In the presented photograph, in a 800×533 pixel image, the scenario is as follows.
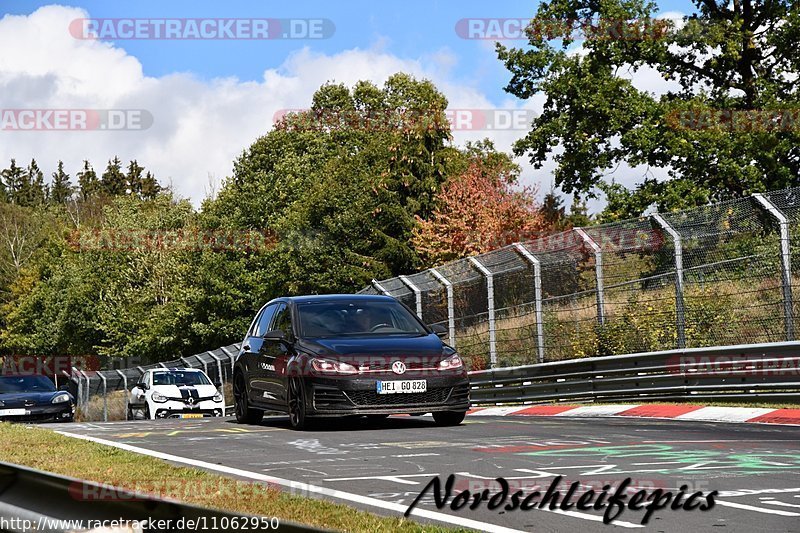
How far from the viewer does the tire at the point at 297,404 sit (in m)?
13.4

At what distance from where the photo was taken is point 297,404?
535 inches

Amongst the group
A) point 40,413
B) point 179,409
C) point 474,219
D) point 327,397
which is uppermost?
point 474,219

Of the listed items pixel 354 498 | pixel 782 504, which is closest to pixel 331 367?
pixel 354 498

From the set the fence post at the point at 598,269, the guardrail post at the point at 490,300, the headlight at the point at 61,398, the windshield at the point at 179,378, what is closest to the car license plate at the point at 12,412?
the headlight at the point at 61,398

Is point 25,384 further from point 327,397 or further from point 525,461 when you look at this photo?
point 525,461

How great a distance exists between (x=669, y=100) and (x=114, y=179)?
13543 centimetres

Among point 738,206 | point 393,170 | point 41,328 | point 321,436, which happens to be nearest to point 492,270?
point 738,206

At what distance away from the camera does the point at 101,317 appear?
262ft

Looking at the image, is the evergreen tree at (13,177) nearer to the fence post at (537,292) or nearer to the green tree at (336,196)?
the green tree at (336,196)

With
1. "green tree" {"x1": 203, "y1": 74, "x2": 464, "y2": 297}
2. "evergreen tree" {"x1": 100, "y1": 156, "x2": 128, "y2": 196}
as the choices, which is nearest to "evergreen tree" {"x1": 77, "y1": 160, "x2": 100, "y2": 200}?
"evergreen tree" {"x1": 100, "y1": 156, "x2": 128, "y2": 196}

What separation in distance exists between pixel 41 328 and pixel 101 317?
1241 centimetres

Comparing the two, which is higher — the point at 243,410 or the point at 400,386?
the point at 400,386

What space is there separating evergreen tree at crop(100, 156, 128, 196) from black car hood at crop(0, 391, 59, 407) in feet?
453

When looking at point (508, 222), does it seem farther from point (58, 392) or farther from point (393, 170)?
point (58, 392)
